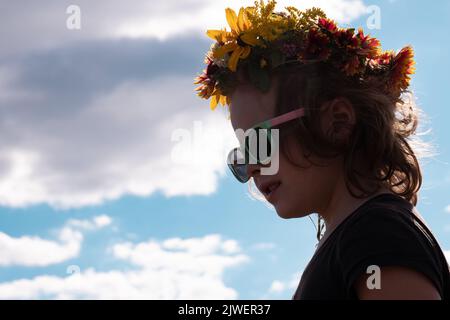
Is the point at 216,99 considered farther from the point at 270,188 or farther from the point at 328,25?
the point at 270,188

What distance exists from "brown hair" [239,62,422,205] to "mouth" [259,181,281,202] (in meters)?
0.16

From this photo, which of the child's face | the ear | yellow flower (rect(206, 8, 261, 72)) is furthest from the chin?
yellow flower (rect(206, 8, 261, 72))

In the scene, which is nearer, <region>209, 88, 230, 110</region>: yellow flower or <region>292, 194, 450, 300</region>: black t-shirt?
<region>292, 194, 450, 300</region>: black t-shirt

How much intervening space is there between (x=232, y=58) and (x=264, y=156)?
791 millimetres

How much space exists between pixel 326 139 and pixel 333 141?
4 cm

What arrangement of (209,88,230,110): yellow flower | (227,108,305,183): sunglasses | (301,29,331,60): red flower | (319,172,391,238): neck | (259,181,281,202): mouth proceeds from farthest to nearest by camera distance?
(209,88,230,110): yellow flower, (301,29,331,60): red flower, (227,108,305,183): sunglasses, (259,181,281,202): mouth, (319,172,391,238): neck

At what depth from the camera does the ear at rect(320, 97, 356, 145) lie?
371 cm

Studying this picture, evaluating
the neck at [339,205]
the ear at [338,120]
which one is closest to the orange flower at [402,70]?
the ear at [338,120]

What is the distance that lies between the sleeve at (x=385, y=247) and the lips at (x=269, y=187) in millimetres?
721

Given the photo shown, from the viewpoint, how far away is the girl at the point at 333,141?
9.54ft

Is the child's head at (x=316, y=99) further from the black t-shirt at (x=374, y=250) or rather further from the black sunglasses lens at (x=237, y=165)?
the black t-shirt at (x=374, y=250)

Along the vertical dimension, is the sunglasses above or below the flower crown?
below

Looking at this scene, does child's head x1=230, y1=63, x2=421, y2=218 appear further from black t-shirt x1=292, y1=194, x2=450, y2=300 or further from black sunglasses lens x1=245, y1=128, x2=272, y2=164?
black t-shirt x1=292, y1=194, x2=450, y2=300
